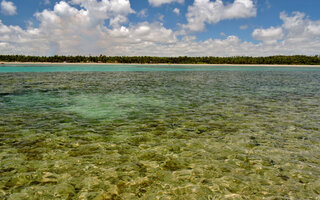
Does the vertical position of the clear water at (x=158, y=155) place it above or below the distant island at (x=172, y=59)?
below


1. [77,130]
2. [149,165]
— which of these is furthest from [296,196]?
[77,130]

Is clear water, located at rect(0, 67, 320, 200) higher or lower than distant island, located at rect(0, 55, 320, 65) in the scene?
lower

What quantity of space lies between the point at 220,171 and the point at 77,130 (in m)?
8.04

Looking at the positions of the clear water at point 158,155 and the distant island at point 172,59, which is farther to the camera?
the distant island at point 172,59

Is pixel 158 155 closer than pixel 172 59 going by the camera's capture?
Yes

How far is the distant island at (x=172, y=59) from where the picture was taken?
534 feet

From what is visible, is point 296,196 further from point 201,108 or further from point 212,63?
point 212,63

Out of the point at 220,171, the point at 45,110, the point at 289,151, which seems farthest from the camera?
the point at 45,110

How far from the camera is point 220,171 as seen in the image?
734cm

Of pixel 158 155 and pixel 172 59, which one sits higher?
pixel 172 59

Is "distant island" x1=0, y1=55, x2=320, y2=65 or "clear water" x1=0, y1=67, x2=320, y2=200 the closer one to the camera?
"clear water" x1=0, y1=67, x2=320, y2=200

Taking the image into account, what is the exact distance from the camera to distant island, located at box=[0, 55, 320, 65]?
16262cm

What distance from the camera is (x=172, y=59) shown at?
595ft

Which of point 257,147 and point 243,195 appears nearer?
point 243,195
